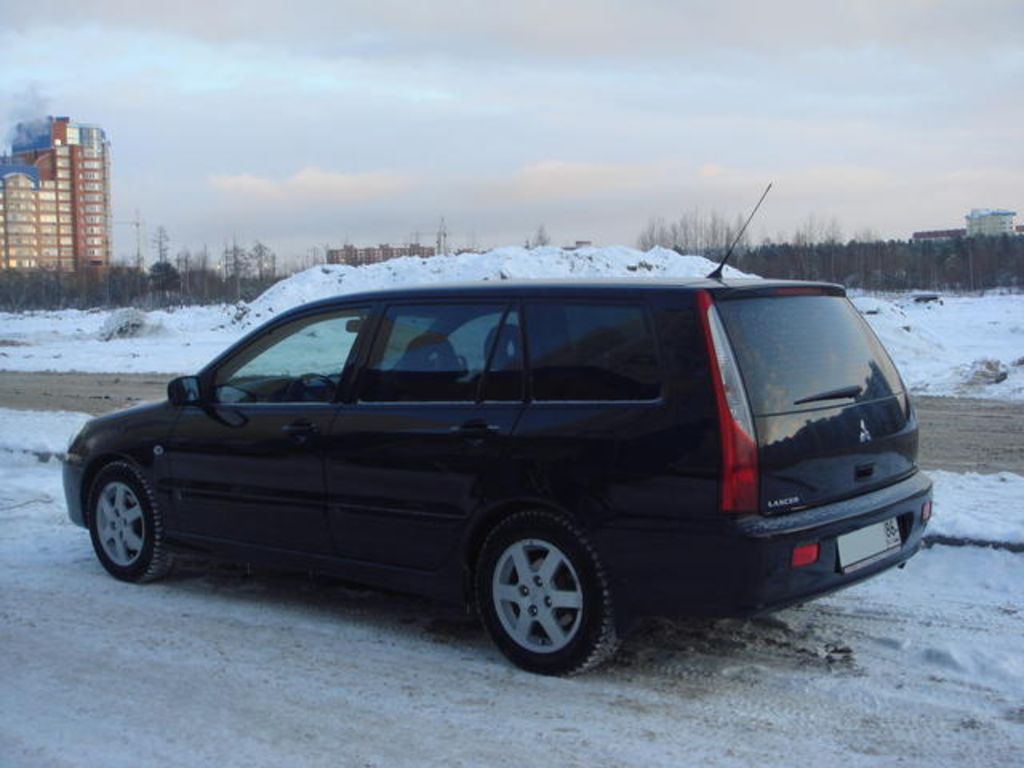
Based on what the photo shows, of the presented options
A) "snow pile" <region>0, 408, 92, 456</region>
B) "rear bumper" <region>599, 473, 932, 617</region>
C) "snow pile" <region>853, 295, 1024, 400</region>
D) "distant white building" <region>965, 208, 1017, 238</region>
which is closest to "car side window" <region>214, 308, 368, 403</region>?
Result: "rear bumper" <region>599, 473, 932, 617</region>

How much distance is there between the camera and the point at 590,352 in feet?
14.7

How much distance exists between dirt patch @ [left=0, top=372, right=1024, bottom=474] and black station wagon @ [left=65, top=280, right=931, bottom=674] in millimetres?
4810

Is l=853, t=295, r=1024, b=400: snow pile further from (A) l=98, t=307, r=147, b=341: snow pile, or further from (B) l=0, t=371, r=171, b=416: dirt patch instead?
(A) l=98, t=307, r=147, b=341: snow pile

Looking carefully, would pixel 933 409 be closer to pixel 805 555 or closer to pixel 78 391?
pixel 805 555

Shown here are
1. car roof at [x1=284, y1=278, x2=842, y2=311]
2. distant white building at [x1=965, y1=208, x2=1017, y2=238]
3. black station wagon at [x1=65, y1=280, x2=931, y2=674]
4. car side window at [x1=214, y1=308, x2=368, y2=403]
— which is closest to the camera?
black station wagon at [x1=65, y1=280, x2=931, y2=674]

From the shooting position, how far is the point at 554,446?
4.38 metres

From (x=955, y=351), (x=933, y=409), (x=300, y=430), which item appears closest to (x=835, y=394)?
(x=300, y=430)

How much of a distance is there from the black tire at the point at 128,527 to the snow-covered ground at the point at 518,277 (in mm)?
8884

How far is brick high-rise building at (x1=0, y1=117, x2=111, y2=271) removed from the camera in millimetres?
104938

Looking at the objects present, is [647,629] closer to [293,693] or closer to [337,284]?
[293,693]

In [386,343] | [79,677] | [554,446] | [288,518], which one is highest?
[386,343]

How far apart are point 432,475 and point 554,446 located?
0.65 m

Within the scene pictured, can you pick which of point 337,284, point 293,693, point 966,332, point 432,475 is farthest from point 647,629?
point 337,284

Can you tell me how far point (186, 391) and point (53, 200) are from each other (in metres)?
114
